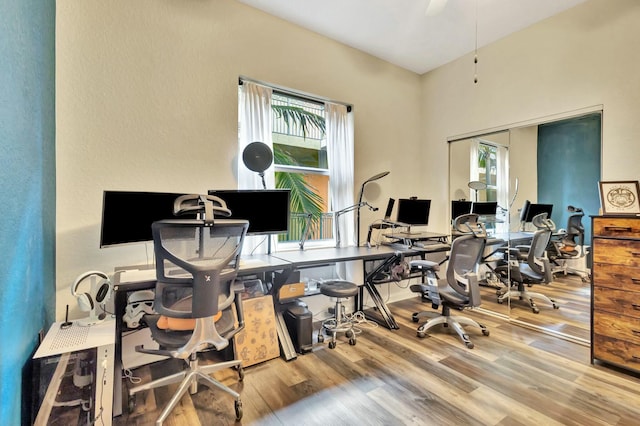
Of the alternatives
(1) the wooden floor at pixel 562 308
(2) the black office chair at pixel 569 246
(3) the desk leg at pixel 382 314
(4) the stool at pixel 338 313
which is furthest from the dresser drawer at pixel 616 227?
(4) the stool at pixel 338 313

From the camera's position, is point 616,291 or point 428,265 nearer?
point 616,291

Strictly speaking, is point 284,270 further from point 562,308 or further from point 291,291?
point 562,308

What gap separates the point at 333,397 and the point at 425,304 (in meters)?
2.26

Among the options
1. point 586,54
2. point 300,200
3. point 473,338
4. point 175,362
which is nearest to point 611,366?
point 473,338

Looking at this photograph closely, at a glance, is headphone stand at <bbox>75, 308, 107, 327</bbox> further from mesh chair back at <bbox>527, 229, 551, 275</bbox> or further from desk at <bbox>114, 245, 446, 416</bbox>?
mesh chair back at <bbox>527, 229, 551, 275</bbox>

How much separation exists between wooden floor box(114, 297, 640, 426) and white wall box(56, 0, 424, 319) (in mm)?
1300

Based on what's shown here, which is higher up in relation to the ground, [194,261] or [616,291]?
[194,261]

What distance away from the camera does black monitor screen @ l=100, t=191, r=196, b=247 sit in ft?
6.32

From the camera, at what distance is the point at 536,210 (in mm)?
3152

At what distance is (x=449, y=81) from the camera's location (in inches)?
156

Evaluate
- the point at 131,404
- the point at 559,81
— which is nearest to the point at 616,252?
the point at 559,81

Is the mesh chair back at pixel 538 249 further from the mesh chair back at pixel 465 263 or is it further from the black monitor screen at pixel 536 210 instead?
the mesh chair back at pixel 465 263

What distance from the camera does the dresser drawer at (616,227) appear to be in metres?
2.11

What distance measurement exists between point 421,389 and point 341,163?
93.1 inches
